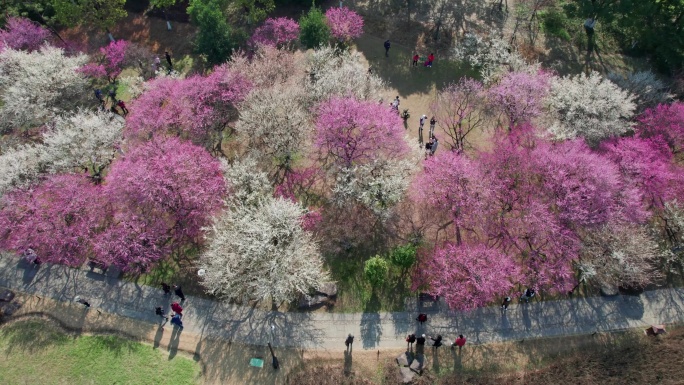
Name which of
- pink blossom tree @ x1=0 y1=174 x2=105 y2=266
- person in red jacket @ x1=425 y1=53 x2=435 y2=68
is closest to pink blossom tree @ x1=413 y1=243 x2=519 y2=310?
person in red jacket @ x1=425 y1=53 x2=435 y2=68

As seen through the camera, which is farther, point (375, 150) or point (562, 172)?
point (375, 150)

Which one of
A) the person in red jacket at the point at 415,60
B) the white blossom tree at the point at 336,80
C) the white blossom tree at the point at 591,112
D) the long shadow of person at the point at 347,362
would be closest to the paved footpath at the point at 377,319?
the long shadow of person at the point at 347,362

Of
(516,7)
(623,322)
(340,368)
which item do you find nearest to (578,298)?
(623,322)

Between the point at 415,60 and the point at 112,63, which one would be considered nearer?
the point at 112,63

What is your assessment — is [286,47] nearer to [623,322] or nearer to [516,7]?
[516,7]

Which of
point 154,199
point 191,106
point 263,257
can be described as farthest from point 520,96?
point 154,199

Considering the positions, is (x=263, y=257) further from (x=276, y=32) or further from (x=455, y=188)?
(x=276, y=32)

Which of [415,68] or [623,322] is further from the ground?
[415,68]
